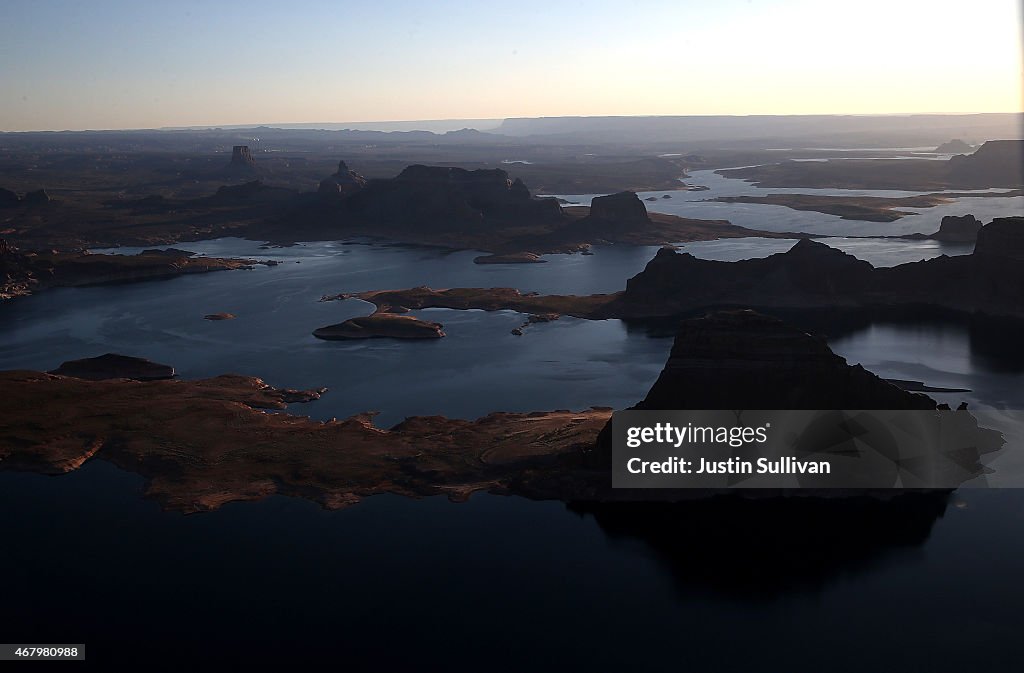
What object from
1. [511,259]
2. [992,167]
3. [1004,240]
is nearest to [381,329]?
[511,259]

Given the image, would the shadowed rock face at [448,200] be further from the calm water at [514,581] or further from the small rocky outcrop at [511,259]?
the calm water at [514,581]

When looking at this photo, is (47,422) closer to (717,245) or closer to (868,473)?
(868,473)

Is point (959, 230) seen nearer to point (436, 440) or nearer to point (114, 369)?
point (436, 440)

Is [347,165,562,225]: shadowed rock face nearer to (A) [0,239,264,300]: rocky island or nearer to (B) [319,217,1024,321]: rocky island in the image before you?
(A) [0,239,264,300]: rocky island

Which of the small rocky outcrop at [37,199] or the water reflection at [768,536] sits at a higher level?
the small rocky outcrop at [37,199]

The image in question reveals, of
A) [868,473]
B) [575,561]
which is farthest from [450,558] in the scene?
[868,473]

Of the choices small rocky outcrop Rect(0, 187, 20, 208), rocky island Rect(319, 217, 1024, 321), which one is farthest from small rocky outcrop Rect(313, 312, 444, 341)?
small rocky outcrop Rect(0, 187, 20, 208)

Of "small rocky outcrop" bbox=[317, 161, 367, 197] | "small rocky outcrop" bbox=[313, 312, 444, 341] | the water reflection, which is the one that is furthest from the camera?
"small rocky outcrop" bbox=[317, 161, 367, 197]

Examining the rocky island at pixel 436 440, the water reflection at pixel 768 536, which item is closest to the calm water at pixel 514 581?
the water reflection at pixel 768 536
